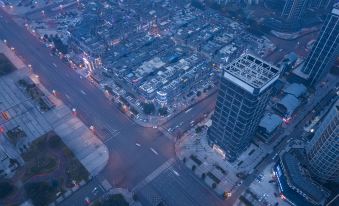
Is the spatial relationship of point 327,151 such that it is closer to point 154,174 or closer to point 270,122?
point 270,122

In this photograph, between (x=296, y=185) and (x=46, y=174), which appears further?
(x=46, y=174)

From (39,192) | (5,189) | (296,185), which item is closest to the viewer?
(296,185)

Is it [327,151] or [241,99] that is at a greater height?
[241,99]

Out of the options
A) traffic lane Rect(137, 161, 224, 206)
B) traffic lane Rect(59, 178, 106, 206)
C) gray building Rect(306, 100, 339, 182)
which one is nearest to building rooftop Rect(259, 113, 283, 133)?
gray building Rect(306, 100, 339, 182)

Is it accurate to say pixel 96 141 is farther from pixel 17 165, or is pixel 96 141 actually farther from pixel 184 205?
pixel 184 205

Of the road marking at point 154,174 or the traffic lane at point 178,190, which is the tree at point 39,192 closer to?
the road marking at point 154,174

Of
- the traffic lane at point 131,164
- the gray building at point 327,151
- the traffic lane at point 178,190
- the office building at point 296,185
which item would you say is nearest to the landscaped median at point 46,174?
the traffic lane at point 131,164

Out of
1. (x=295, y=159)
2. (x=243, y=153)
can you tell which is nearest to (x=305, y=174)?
(x=295, y=159)

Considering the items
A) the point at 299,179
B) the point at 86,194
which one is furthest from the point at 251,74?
the point at 86,194
